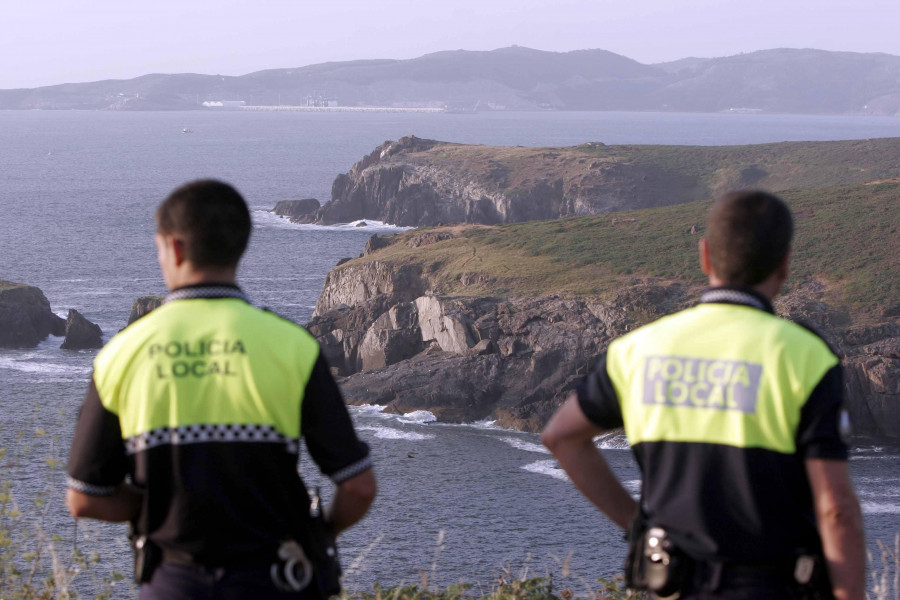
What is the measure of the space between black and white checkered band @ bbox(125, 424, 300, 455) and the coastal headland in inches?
1899

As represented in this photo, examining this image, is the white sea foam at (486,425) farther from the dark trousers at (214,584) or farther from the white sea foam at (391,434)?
the dark trousers at (214,584)

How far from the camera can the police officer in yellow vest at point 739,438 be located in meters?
3.67

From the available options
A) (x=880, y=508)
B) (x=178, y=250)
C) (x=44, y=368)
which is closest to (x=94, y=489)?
(x=178, y=250)

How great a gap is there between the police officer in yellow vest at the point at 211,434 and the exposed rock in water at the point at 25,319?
73.2m

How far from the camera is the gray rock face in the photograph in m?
56.0

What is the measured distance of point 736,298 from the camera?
156 inches

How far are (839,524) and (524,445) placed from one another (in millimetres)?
49390

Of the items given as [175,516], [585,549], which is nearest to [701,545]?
[175,516]

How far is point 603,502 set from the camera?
4320mm

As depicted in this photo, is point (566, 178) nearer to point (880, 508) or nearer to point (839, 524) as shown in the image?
point (880, 508)

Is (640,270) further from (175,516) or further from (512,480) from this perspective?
(175,516)

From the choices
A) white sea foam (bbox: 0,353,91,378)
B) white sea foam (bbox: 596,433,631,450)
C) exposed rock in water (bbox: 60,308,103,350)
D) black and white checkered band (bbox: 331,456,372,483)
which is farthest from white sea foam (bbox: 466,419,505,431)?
black and white checkered band (bbox: 331,456,372,483)

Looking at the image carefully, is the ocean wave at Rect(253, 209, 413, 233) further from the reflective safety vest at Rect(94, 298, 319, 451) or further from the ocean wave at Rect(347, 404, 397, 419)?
the reflective safety vest at Rect(94, 298, 319, 451)

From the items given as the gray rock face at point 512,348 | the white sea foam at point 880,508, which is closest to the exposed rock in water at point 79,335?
the gray rock face at point 512,348
